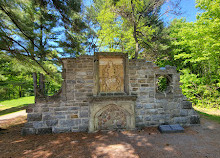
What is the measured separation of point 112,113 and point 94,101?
3.09ft

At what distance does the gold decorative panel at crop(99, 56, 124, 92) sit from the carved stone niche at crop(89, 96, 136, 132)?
486 mm

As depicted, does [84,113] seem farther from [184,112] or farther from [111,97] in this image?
[184,112]

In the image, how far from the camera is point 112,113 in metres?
4.54

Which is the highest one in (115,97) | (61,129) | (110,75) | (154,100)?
(110,75)

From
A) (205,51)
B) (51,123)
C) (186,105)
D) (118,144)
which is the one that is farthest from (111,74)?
(205,51)

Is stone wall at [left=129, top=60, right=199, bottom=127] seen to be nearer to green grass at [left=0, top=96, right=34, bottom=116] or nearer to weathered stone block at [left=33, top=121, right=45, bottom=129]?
weathered stone block at [left=33, top=121, right=45, bottom=129]

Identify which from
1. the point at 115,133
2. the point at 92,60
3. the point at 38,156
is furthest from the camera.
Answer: the point at 92,60

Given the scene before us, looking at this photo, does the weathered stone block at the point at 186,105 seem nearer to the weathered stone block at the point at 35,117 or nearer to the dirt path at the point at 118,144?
the dirt path at the point at 118,144

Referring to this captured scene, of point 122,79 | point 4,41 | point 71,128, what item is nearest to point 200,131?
point 122,79

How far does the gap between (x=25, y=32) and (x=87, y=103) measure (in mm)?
3386

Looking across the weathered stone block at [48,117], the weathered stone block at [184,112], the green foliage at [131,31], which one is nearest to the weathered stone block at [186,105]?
the weathered stone block at [184,112]

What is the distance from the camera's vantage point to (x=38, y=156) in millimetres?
2906

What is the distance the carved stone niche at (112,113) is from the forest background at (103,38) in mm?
2020

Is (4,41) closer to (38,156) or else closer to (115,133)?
(38,156)
